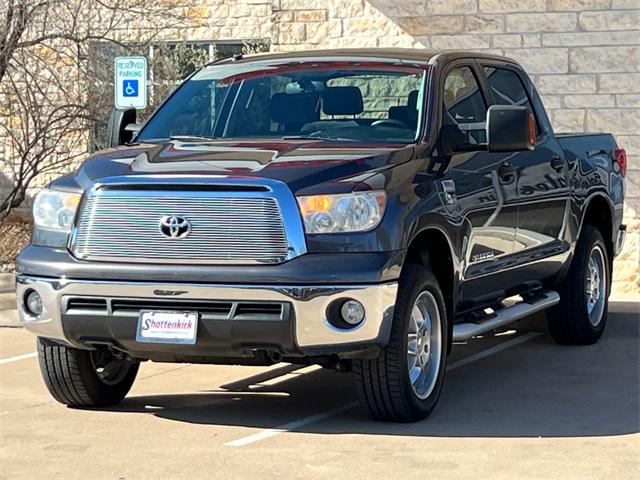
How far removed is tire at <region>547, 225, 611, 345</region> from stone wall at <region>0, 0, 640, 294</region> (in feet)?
11.7

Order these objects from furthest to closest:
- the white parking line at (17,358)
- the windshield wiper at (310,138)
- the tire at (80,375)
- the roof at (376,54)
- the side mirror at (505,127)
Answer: the white parking line at (17,358), the roof at (376,54), the side mirror at (505,127), the windshield wiper at (310,138), the tire at (80,375)

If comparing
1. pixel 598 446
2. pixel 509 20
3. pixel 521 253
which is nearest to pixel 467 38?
pixel 509 20

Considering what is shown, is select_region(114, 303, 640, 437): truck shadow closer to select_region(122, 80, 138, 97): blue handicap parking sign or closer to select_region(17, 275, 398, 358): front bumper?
select_region(17, 275, 398, 358): front bumper

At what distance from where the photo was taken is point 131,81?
13664 millimetres

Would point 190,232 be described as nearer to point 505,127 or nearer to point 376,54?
point 505,127

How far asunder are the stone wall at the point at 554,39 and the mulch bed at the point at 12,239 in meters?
4.61

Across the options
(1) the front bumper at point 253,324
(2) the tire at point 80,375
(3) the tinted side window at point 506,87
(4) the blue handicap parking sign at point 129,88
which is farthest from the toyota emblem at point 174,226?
(4) the blue handicap parking sign at point 129,88

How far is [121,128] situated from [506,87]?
2.68m

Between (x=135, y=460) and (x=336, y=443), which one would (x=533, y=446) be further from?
(x=135, y=460)

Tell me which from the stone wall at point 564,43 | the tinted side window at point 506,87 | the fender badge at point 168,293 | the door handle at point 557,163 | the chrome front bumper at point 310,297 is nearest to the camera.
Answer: the chrome front bumper at point 310,297

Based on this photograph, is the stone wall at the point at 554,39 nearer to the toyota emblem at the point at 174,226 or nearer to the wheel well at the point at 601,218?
the wheel well at the point at 601,218

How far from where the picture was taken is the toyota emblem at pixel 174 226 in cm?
714

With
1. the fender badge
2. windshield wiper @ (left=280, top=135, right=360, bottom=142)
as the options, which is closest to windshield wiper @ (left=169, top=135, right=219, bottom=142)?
windshield wiper @ (left=280, top=135, right=360, bottom=142)

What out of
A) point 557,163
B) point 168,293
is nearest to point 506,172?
point 557,163
